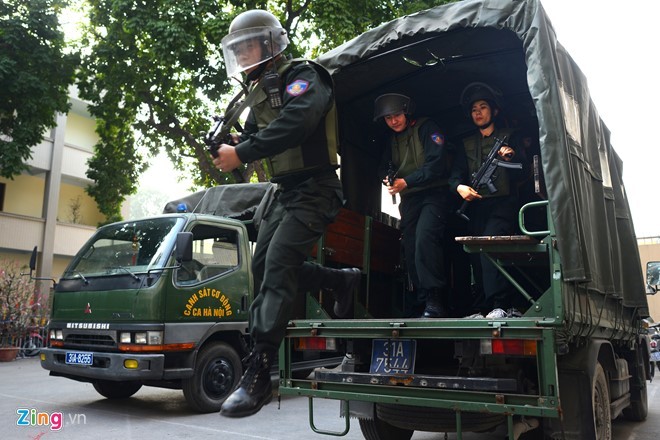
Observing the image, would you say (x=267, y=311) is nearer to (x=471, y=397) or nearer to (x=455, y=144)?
(x=471, y=397)

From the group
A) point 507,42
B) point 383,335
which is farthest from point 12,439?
point 507,42

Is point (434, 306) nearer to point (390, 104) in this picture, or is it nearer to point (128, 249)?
point (390, 104)

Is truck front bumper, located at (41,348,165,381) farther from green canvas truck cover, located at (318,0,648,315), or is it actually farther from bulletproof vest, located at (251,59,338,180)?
bulletproof vest, located at (251,59,338,180)

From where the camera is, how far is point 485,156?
16.7ft

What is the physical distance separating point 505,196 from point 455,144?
1.04 metres

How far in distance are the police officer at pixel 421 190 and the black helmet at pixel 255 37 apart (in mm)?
2017

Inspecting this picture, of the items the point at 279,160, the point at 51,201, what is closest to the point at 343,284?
the point at 279,160

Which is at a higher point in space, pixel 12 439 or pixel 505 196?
pixel 505 196

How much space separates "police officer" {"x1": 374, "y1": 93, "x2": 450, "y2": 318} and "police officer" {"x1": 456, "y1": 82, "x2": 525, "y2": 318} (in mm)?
262

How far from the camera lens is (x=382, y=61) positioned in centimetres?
496

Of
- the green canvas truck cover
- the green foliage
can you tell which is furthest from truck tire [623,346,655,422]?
the green foliage

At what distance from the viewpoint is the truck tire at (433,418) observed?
359 cm

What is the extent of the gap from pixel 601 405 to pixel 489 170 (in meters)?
1.98

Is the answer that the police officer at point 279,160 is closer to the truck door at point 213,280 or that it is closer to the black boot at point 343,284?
the black boot at point 343,284
